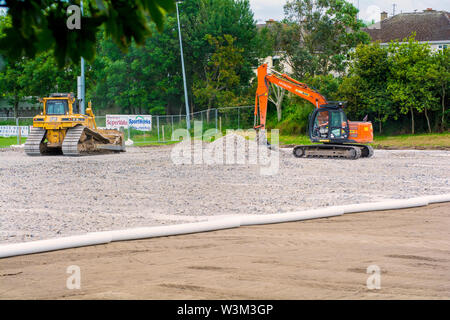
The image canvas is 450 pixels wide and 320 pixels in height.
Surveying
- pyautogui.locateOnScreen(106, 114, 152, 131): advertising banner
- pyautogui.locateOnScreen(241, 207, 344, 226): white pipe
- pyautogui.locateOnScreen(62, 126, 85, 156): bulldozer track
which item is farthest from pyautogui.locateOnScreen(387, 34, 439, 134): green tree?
pyautogui.locateOnScreen(241, 207, 344, 226): white pipe

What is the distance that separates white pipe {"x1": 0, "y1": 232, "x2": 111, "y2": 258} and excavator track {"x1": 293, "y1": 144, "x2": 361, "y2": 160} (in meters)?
16.9

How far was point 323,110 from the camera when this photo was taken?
2311 cm

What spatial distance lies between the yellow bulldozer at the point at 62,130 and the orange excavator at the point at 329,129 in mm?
8138

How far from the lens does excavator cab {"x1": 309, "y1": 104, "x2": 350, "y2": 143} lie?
2280cm

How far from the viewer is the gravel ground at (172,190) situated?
9266mm

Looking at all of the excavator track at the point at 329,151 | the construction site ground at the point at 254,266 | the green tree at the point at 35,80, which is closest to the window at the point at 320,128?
the excavator track at the point at 329,151

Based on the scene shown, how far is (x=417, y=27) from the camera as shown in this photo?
2235 inches

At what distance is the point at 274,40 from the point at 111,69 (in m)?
15.3

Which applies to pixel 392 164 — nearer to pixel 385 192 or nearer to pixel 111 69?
pixel 385 192

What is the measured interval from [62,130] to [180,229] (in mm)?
18629

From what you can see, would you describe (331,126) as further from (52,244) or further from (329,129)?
(52,244)

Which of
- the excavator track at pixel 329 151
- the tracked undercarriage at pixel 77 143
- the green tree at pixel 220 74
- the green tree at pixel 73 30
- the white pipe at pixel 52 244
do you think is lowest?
the white pipe at pixel 52 244

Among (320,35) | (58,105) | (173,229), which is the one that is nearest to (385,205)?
(173,229)

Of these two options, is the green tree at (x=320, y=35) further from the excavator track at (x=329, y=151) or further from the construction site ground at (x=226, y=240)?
the construction site ground at (x=226, y=240)
